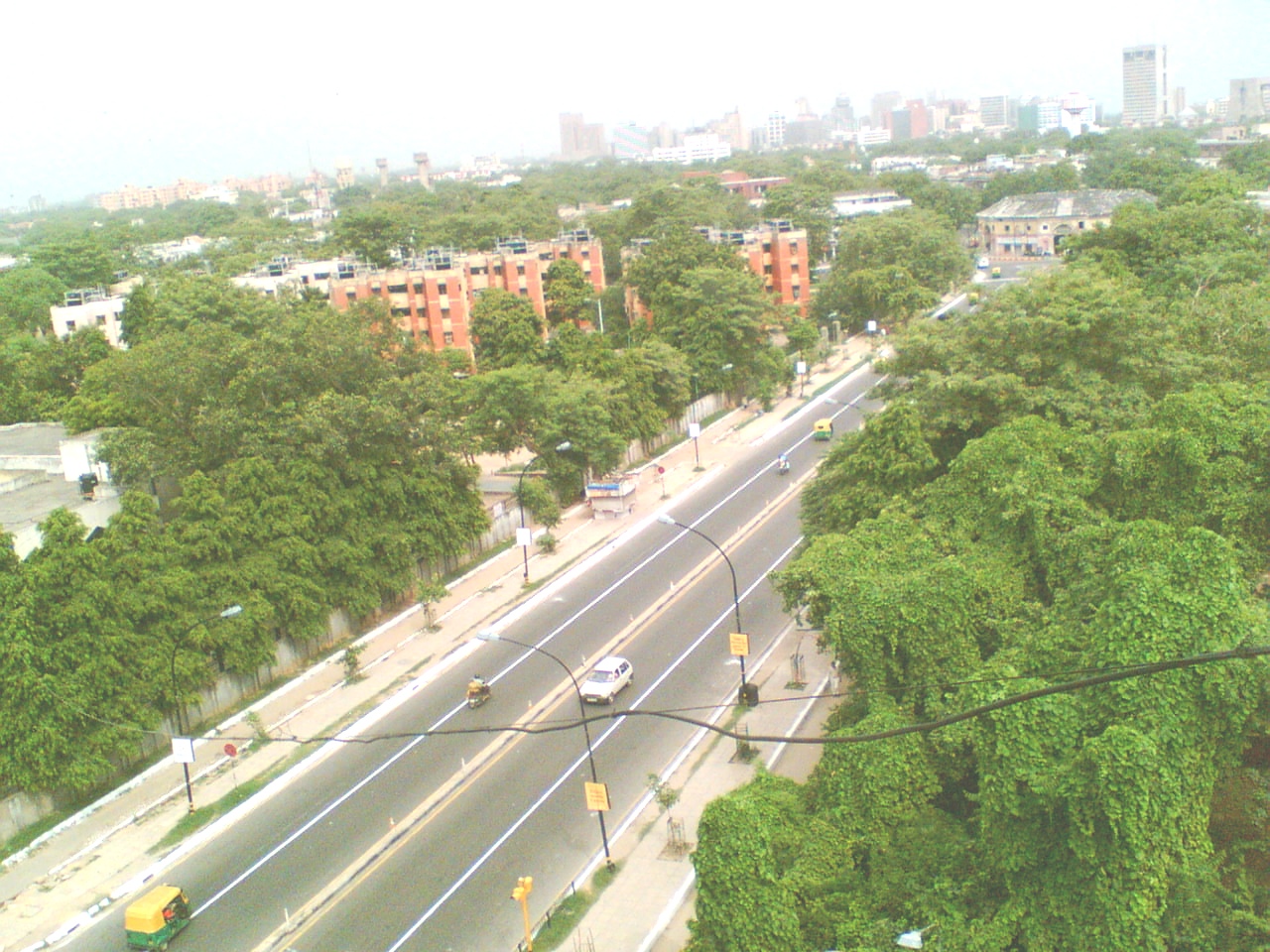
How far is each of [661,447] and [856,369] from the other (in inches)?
687

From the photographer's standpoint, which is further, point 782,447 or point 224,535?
point 782,447

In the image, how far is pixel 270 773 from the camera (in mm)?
23703

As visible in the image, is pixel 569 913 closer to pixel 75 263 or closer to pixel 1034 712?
pixel 1034 712

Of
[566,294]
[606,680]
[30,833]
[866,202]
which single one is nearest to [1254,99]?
[866,202]

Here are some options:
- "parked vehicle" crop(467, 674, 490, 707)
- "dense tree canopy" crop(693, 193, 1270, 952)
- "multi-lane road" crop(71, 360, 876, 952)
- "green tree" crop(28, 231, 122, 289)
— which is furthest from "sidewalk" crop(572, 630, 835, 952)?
"green tree" crop(28, 231, 122, 289)

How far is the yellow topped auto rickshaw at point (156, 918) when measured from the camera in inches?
703

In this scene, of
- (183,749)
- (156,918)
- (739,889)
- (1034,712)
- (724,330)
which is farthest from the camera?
(724,330)

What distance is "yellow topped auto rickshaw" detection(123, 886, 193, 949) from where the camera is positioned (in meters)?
17.8

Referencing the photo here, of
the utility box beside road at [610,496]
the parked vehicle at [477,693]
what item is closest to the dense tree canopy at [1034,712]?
the parked vehicle at [477,693]

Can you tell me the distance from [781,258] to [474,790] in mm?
56717

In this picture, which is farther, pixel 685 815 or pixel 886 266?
pixel 886 266

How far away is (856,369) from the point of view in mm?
62406

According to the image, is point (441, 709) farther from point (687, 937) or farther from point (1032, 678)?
point (1032, 678)

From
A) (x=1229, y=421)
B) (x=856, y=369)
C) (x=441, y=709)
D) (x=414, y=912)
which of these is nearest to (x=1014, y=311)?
(x=1229, y=421)
